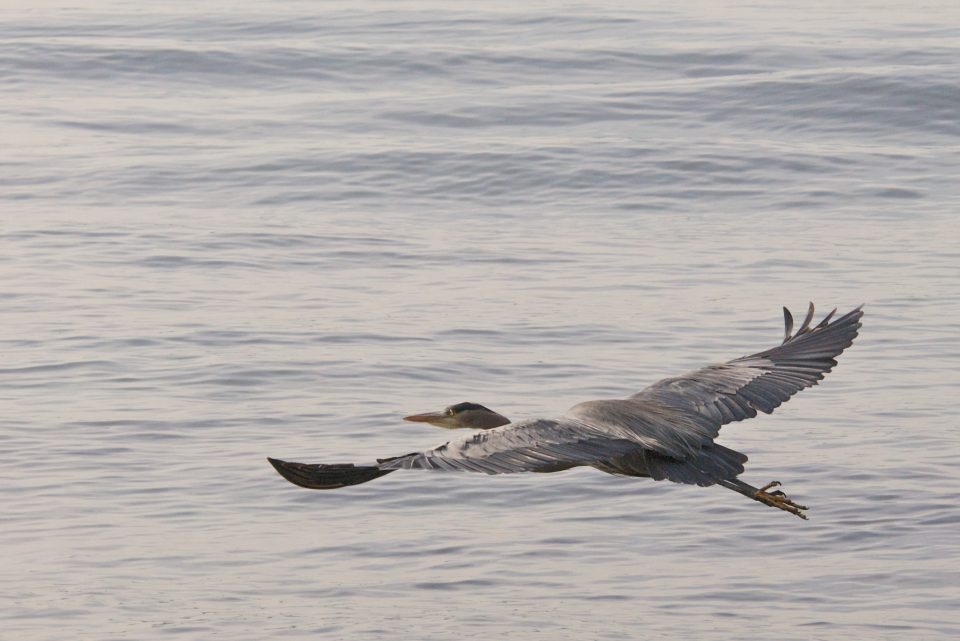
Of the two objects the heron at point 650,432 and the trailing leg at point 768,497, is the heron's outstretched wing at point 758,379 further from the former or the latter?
the trailing leg at point 768,497

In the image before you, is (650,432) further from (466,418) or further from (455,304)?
(455,304)

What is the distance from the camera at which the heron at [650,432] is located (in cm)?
626

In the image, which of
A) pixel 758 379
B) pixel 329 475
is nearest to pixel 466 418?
pixel 758 379

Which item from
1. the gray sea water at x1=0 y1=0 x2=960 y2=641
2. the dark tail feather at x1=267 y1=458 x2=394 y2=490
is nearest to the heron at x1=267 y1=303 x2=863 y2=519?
the dark tail feather at x1=267 y1=458 x2=394 y2=490

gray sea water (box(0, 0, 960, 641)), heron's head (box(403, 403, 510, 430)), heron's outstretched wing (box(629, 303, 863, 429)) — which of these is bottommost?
gray sea water (box(0, 0, 960, 641))

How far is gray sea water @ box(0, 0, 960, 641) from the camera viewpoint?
27.5 ft

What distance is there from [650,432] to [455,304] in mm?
6534

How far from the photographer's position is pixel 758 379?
7.87m

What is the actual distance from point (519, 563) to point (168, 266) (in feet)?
22.1

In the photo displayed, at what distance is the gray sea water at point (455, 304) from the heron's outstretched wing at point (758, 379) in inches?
37.5

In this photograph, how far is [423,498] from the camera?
9602 mm

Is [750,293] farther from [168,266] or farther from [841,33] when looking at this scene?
[841,33]

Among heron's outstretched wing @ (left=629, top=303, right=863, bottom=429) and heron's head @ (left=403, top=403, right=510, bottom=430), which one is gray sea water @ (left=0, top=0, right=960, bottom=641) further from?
heron's outstretched wing @ (left=629, top=303, right=863, bottom=429)

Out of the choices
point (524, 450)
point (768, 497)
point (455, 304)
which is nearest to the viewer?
point (524, 450)
